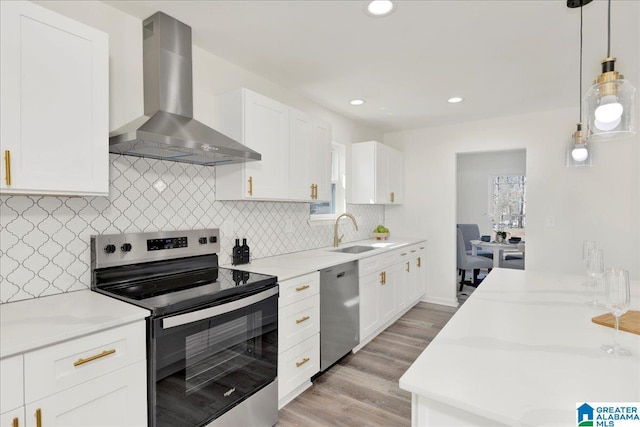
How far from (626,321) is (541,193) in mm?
3083

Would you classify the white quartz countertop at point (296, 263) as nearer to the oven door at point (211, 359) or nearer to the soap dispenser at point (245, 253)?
the soap dispenser at point (245, 253)

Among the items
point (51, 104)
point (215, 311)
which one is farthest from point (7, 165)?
point (215, 311)

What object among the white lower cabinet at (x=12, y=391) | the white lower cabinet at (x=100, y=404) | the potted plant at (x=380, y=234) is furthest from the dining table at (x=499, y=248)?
the white lower cabinet at (x=12, y=391)

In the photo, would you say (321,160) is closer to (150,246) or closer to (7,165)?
(150,246)

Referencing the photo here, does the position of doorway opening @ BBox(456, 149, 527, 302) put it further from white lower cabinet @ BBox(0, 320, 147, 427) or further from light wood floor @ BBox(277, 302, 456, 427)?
white lower cabinet @ BBox(0, 320, 147, 427)

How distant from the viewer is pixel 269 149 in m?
2.63

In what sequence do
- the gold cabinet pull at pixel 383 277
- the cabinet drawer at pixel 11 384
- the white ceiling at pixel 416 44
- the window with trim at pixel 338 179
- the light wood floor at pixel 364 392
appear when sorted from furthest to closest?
the window with trim at pixel 338 179
the gold cabinet pull at pixel 383 277
the light wood floor at pixel 364 392
the white ceiling at pixel 416 44
the cabinet drawer at pixel 11 384

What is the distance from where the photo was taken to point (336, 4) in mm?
1938

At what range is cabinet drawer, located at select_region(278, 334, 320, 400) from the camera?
2.27m

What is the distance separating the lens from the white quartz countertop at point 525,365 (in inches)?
33.9

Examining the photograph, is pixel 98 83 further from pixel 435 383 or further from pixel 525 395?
pixel 525 395

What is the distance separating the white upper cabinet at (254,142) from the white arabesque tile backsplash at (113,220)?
223 millimetres

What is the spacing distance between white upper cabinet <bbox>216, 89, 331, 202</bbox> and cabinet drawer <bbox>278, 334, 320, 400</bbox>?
1142 millimetres

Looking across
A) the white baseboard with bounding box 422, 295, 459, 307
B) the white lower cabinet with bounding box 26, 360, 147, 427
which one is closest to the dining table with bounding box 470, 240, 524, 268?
the white baseboard with bounding box 422, 295, 459, 307
